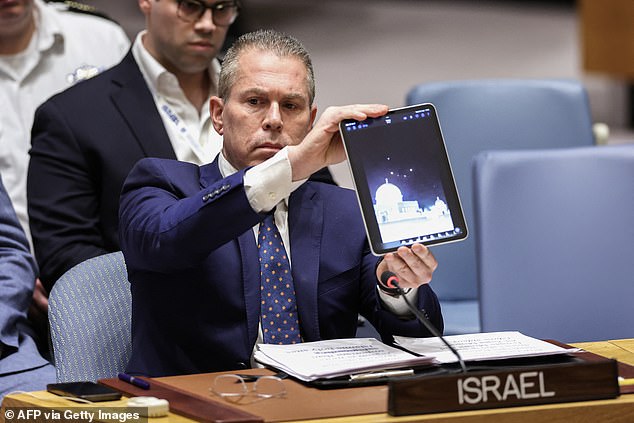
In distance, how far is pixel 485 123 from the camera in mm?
3885

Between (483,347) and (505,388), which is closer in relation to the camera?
(505,388)

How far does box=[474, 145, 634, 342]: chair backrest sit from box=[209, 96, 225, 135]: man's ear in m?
0.80

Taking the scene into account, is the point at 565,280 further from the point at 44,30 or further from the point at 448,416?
the point at 44,30

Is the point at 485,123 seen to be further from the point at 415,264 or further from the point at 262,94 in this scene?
the point at 415,264

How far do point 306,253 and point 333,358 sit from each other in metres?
0.38

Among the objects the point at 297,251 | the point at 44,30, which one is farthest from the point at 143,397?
the point at 44,30

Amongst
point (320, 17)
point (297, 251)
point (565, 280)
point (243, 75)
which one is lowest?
point (565, 280)

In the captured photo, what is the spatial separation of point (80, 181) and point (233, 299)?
1.13 meters

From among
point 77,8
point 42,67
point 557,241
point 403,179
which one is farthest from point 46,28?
point 403,179

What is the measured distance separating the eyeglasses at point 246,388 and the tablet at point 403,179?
0.92ft

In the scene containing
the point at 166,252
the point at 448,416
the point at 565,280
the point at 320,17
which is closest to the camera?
the point at 448,416

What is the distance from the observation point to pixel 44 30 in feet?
12.4

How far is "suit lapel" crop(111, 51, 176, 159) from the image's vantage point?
333 cm

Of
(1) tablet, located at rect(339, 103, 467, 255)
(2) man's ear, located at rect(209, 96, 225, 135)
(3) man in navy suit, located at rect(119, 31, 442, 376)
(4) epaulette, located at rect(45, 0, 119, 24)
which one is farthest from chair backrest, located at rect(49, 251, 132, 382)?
(4) epaulette, located at rect(45, 0, 119, 24)
